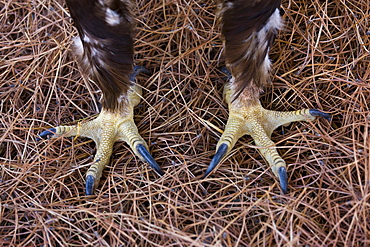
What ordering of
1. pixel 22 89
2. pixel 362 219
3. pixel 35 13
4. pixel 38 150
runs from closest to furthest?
pixel 362 219 → pixel 38 150 → pixel 22 89 → pixel 35 13

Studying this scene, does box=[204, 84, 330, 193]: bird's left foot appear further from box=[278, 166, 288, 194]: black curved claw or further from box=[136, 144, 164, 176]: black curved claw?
box=[136, 144, 164, 176]: black curved claw

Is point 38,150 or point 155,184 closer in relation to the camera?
point 155,184

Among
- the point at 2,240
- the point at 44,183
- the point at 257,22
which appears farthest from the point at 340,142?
the point at 2,240

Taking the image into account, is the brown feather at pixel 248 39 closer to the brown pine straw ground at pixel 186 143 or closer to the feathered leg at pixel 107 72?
the brown pine straw ground at pixel 186 143

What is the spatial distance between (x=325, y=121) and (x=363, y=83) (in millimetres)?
241

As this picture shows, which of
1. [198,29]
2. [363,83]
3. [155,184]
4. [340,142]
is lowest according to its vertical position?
[155,184]

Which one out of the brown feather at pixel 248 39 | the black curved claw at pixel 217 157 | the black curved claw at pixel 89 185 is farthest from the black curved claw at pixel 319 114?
the black curved claw at pixel 89 185

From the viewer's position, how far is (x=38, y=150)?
1.66 metres

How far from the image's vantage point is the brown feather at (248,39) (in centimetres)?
127

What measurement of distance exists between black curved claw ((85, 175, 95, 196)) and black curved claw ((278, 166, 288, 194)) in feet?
2.45

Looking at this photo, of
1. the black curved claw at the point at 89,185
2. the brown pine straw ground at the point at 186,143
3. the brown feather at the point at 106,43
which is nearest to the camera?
the brown feather at the point at 106,43

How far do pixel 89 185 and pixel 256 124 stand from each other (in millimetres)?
740

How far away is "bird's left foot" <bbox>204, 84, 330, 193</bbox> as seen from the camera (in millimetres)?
1518

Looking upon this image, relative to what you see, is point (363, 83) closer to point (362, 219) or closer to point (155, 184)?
point (362, 219)
